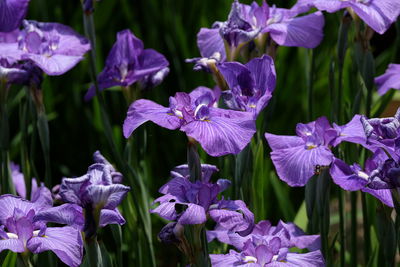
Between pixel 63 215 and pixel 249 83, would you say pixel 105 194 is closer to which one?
pixel 63 215

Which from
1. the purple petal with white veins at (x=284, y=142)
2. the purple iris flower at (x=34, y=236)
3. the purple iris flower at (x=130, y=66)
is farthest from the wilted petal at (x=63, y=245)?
the purple iris flower at (x=130, y=66)

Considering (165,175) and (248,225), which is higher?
(248,225)

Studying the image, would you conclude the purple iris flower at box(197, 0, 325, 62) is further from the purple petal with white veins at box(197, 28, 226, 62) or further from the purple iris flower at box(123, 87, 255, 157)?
the purple iris flower at box(123, 87, 255, 157)

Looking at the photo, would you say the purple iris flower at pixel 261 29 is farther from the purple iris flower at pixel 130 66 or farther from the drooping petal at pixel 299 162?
the drooping petal at pixel 299 162

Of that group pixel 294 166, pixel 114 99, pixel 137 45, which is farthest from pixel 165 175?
pixel 294 166

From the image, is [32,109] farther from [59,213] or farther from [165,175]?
[165,175]

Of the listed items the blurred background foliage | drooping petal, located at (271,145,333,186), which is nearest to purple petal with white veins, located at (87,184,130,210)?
drooping petal, located at (271,145,333,186)

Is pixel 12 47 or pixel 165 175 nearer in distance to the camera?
pixel 12 47

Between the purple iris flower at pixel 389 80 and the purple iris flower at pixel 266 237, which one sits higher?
the purple iris flower at pixel 389 80
